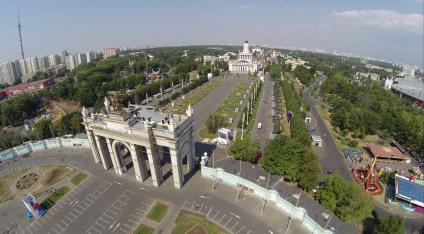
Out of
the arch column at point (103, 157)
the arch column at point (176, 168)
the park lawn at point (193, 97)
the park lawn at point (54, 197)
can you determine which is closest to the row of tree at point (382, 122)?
the park lawn at point (193, 97)

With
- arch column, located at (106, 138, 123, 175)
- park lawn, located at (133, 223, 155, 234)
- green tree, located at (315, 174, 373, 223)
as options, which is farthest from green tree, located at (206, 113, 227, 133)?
park lawn, located at (133, 223, 155, 234)

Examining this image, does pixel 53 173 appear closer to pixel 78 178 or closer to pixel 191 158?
pixel 78 178

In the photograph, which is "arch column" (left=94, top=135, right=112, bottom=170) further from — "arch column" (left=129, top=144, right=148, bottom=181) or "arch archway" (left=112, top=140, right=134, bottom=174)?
"arch column" (left=129, top=144, right=148, bottom=181)

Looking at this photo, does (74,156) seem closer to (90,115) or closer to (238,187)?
(90,115)

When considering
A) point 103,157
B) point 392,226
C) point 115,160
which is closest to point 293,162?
point 392,226

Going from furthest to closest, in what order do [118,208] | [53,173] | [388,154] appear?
[388,154], [53,173], [118,208]
